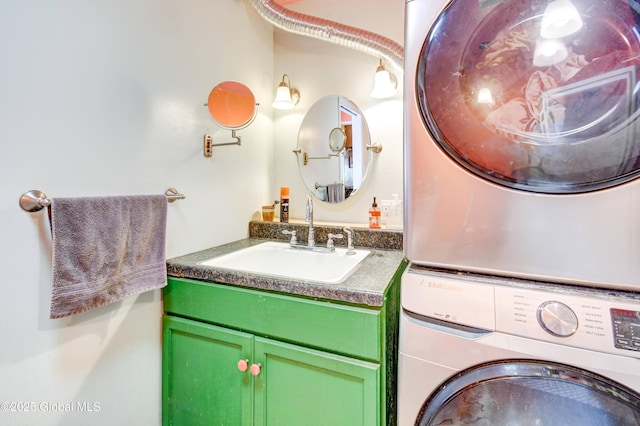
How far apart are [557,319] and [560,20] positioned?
2.22 ft

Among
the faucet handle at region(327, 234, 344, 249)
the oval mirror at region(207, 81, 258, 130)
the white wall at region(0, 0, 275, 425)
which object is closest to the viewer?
the white wall at region(0, 0, 275, 425)

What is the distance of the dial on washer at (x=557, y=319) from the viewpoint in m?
0.63

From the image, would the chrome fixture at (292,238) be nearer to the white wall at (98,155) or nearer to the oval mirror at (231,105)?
the white wall at (98,155)

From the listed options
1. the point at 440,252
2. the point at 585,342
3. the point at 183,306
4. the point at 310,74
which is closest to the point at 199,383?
the point at 183,306

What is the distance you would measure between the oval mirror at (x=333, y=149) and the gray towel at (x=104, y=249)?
0.92 m

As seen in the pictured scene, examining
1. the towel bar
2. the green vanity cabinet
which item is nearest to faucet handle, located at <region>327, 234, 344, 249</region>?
the green vanity cabinet

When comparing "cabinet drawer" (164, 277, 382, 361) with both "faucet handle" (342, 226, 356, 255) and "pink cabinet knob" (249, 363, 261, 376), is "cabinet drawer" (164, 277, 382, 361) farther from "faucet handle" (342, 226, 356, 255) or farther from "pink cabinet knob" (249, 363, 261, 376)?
"faucet handle" (342, 226, 356, 255)

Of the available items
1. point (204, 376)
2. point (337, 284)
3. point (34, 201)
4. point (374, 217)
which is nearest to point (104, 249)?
point (34, 201)

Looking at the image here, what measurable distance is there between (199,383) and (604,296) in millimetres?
1289

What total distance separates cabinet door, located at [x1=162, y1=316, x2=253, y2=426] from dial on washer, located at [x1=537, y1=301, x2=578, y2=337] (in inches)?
34.1

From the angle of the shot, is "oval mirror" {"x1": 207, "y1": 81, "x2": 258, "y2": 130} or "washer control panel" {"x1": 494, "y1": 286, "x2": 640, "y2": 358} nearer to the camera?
"washer control panel" {"x1": 494, "y1": 286, "x2": 640, "y2": 358}

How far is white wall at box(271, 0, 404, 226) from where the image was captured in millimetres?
1621

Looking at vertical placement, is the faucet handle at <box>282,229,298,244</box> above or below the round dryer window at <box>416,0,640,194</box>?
below

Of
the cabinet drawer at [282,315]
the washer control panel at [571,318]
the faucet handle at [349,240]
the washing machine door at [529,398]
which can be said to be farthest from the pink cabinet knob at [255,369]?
the washer control panel at [571,318]
